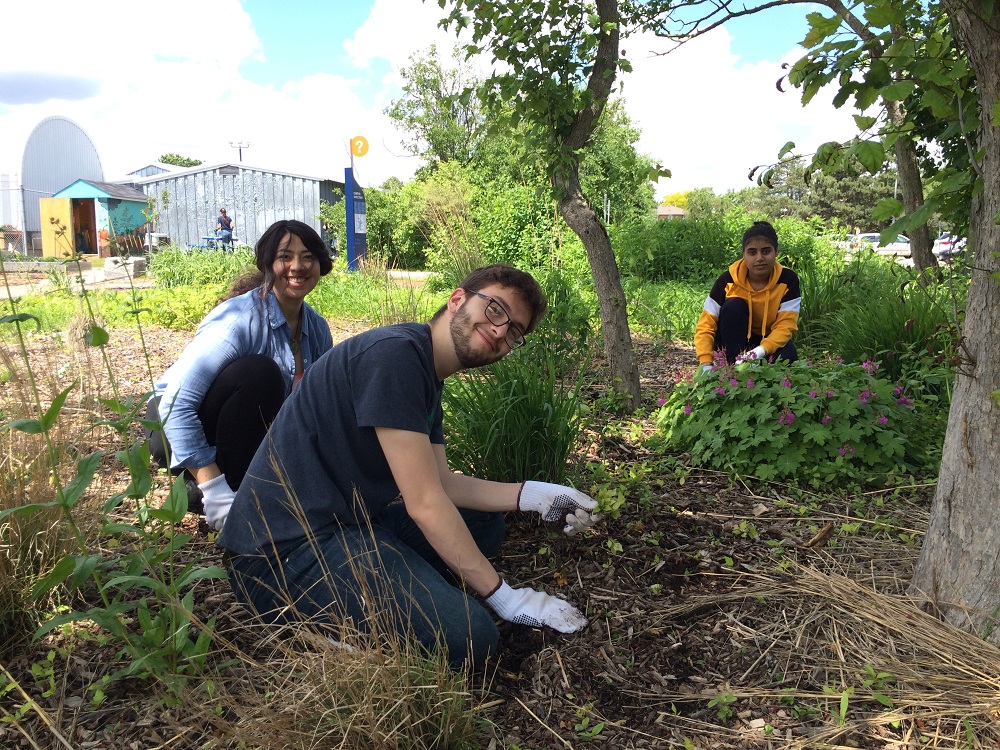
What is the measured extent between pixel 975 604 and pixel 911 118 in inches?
55.9

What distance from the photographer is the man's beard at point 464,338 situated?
2047mm

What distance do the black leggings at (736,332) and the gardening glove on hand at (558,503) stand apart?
213 centimetres

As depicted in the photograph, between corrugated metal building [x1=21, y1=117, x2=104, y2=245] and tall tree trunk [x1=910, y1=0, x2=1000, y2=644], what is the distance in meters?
32.0

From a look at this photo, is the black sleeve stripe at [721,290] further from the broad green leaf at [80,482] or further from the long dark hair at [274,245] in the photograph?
the broad green leaf at [80,482]

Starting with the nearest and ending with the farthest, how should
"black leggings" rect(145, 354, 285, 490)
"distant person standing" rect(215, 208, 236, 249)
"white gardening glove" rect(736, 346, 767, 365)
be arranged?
"black leggings" rect(145, 354, 285, 490) < "white gardening glove" rect(736, 346, 767, 365) < "distant person standing" rect(215, 208, 236, 249)

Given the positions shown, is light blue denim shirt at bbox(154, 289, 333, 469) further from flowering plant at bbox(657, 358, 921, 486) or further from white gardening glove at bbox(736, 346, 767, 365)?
white gardening glove at bbox(736, 346, 767, 365)

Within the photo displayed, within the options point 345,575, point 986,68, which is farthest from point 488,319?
point 986,68

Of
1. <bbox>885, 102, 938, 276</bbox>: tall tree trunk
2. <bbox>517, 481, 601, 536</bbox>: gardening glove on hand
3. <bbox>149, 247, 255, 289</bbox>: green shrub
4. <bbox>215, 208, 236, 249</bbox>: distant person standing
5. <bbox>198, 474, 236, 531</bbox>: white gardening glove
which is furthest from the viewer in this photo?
<bbox>215, 208, 236, 249</bbox>: distant person standing

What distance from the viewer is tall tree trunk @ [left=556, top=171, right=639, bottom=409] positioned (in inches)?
157

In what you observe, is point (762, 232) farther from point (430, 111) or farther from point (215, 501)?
point (430, 111)

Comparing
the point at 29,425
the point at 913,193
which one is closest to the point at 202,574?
the point at 29,425

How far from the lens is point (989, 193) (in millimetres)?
1830

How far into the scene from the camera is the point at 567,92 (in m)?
3.83

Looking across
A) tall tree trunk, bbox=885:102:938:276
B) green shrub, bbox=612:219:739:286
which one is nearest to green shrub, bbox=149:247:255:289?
green shrub, bbox=612:219:739:286
